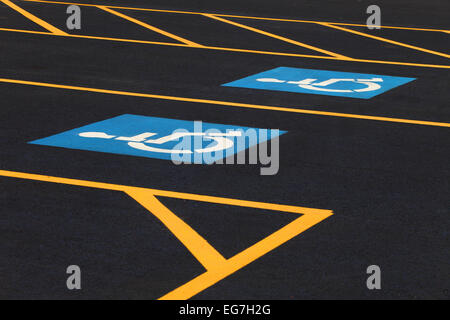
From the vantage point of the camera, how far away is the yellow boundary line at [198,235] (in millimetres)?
6164

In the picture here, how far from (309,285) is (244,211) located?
153cm

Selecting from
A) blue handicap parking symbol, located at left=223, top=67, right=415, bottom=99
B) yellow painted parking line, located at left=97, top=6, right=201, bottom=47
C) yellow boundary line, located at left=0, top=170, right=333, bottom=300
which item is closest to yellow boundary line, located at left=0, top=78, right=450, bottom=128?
blue handicap parking symbol, located at left=223, top=67, right=415, bottom=99

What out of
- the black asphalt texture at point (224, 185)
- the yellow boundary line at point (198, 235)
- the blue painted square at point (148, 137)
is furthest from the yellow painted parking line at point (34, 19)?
the yellow boundary line at point (198, 235)

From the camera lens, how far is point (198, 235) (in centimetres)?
692

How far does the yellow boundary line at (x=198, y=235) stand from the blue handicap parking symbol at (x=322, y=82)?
467 centimetres

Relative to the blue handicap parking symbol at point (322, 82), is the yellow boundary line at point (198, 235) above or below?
below

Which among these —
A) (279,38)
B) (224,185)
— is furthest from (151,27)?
(224,185)

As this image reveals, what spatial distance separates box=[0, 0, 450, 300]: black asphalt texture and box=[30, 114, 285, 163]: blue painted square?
8.4 inches

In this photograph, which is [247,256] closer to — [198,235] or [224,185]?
[198,235]

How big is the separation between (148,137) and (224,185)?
5.94ft

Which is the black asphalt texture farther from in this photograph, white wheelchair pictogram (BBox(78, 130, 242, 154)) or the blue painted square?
white wheelchair pictogram (BBox(78, 130, 242, 154))

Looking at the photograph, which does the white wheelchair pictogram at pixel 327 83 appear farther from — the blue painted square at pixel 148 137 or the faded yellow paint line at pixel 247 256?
the faded yellow paint line at pixel 247 256

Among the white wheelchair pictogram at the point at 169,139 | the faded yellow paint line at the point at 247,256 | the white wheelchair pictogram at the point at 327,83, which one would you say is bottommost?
the faded yellow paint line at the point at 247,256

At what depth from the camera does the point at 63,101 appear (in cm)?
1137
